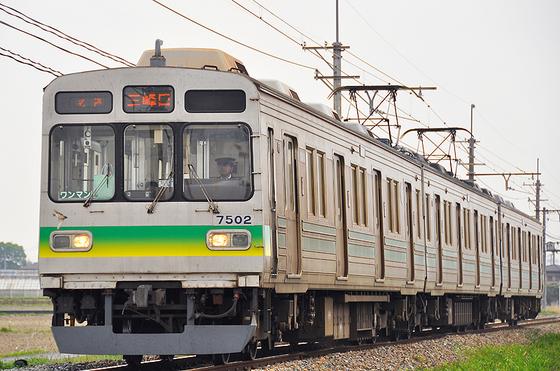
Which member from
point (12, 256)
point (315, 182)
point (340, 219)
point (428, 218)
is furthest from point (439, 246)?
point (12, 256)

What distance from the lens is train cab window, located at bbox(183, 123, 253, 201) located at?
893 centimetres

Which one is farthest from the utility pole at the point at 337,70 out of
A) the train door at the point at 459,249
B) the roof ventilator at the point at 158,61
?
the roof ventilator at the point at 158,61

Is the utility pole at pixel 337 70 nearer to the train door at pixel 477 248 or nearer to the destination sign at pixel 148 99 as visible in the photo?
the train door at pixel 477 248

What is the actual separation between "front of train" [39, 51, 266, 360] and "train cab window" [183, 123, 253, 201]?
0.03ft

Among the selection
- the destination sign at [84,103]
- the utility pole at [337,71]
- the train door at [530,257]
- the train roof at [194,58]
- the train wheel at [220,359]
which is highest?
the utility pole at [337,71]

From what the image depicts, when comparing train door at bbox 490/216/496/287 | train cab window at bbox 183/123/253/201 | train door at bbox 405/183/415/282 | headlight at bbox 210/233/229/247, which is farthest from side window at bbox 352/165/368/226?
train door at bbox 490/216/496/287

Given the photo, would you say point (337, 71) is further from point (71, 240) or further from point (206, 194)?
point (71, 240)

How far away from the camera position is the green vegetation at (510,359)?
12.2 meters

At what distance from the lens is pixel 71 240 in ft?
29.1

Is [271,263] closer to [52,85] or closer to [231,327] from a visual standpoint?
[231,327]

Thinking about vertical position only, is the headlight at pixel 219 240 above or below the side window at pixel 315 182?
below

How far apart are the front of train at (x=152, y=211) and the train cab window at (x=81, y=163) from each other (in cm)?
1

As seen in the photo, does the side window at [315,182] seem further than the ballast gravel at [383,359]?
Yes

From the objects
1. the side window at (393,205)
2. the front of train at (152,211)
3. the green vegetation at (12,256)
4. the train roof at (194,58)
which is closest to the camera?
the front of train at (152,211)
